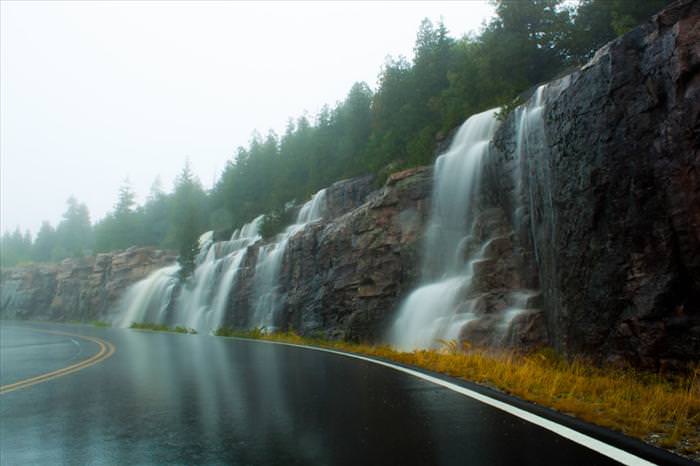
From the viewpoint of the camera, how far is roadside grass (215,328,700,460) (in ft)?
15.4

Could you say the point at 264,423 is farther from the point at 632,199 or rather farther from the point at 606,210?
the point at 606,210

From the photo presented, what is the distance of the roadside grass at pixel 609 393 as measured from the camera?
4703 millimetres

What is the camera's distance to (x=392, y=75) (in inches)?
1567

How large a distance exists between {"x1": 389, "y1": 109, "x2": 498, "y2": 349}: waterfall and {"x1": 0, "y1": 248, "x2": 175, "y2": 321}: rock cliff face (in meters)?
43.6

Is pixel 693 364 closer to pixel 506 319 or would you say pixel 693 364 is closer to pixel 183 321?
pixel 506 319

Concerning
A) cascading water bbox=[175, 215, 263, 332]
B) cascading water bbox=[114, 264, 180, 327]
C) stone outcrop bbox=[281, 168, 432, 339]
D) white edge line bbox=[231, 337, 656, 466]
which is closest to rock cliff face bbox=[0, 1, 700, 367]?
stone outcrop bbox=[281, 168, 432, 339]

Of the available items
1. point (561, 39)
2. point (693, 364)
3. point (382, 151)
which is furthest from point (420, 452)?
point (382, 151)

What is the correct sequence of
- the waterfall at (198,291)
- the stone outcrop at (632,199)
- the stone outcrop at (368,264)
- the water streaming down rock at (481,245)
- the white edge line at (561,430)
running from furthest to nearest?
the waterfall at (198,291) < the stone outcrop at (368,264) < the water streaming down rock at (481,245) < the stone outcrop at (632,199) < the white edge line at (561,430)

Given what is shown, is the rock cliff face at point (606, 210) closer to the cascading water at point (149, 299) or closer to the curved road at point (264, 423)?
the curved road at point (264, 423)

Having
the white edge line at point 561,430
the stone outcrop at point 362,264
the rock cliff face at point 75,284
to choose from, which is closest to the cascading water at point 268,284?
the stone outcrop at point 362,264

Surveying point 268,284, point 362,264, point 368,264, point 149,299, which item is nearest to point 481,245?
point 368,264

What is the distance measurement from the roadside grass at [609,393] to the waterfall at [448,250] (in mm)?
6328

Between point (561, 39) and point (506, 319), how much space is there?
69.8 feet

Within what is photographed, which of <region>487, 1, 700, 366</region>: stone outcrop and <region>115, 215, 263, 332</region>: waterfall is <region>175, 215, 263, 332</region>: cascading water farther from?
<region>487, 1, 700, 366</region>: stone outcrop
